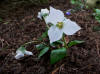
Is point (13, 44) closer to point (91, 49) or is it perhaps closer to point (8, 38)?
point (8, 38)

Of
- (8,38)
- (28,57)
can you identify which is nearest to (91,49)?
(28,57)

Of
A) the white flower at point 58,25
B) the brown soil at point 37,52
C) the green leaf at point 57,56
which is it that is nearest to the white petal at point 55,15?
the white flower at point 58,25

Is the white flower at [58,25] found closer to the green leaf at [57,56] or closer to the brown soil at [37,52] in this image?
the green leaf at [57,56]

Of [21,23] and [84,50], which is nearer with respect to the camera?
[84,50]

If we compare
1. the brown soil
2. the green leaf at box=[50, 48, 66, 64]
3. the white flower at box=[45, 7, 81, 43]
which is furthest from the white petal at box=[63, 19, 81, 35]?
the brown soil

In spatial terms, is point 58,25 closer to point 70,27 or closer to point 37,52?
point 70,27

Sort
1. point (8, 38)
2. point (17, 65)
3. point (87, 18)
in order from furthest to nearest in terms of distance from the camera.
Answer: point (87, 18)
point (8, 38)
point (17, 65)
